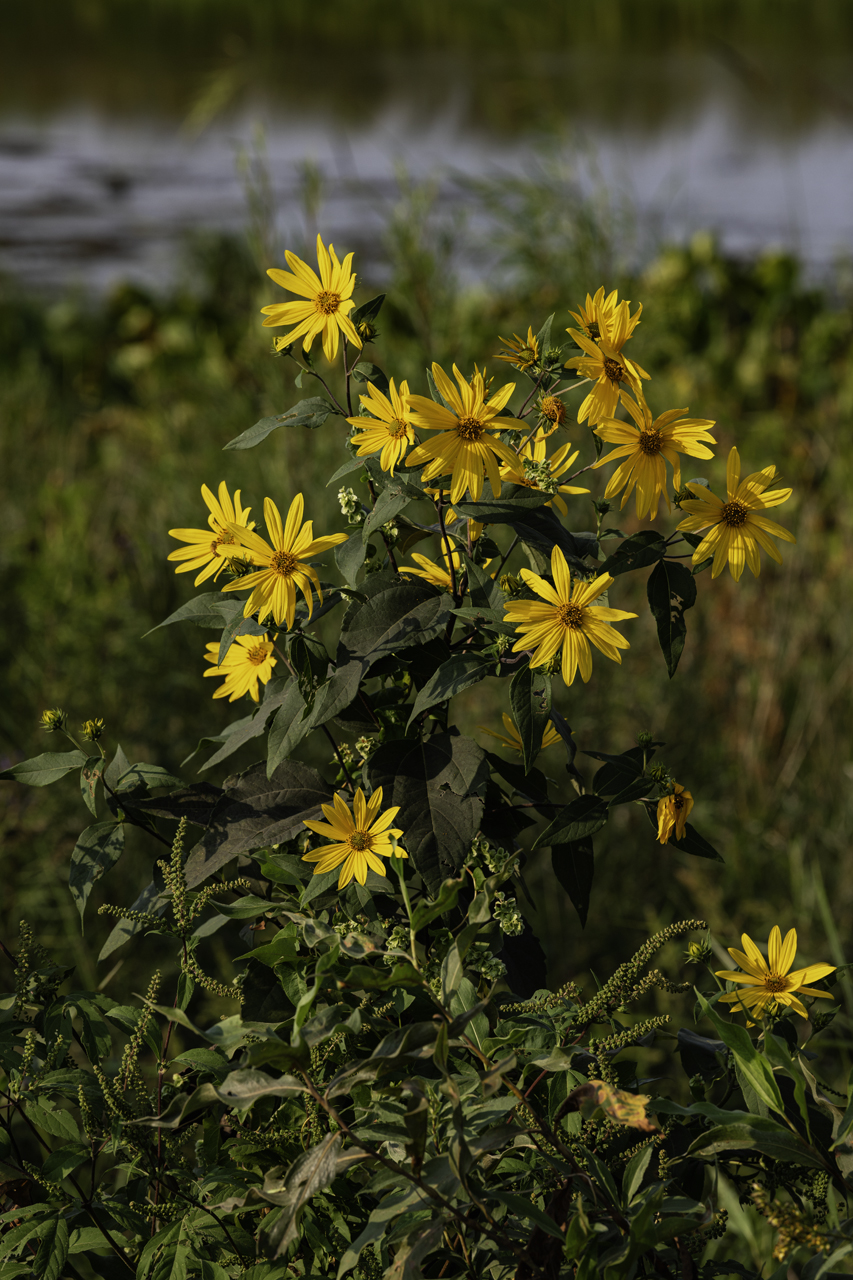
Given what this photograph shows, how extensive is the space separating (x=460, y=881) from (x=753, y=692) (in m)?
2.74

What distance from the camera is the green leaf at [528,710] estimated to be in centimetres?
87

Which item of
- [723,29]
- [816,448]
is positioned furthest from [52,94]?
[816,448]

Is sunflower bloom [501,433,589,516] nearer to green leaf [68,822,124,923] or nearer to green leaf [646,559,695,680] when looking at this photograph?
green leaf [646,559,695,680]

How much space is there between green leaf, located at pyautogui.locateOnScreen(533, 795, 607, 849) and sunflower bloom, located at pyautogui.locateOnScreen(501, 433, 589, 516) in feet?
0.86

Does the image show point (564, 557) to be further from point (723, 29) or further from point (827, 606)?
point (723, 29)

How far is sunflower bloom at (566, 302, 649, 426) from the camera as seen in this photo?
0.93 metres

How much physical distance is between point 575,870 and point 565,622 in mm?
254

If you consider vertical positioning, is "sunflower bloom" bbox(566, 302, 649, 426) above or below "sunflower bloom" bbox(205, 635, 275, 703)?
above

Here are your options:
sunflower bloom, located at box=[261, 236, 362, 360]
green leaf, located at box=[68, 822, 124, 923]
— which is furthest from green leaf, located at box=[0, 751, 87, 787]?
sunflower bloom, located at box=[261, 236, 362, 360]

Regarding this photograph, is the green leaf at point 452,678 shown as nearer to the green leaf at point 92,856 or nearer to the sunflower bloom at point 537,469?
the sunflower bloom at point 537,469

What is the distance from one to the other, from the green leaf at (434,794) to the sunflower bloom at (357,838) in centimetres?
1

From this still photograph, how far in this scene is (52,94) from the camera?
14.0m

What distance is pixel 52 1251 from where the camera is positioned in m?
0.83

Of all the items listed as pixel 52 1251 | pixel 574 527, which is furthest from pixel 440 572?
pixel 574 527
